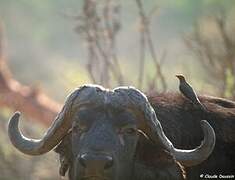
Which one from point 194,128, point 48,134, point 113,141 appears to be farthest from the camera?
point 194,128

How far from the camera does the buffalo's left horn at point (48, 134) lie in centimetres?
805

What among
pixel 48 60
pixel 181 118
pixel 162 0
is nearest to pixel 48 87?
pixel 48 60

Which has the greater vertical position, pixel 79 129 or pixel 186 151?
pixel 79 129

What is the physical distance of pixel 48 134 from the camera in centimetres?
822

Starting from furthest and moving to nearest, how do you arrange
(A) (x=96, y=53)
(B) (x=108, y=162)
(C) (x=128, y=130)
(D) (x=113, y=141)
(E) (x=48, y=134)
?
(A) (x=96, y=53), (E) (x=48, y=134), (C) (x=128, y=130), (D) (x=113, y=141), (B) (x=108, y=162)

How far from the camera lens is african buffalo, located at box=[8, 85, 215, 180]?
7.57m

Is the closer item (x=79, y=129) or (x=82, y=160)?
(x=82, y=160)

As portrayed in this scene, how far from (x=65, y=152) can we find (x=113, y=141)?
0.72 m

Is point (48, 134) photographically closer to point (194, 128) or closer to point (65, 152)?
point (65, 152)

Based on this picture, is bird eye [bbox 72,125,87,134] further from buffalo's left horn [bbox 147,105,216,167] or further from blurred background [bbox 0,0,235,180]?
blurred background [bbox 0,0,235,180]

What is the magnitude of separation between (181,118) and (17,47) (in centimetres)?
3339

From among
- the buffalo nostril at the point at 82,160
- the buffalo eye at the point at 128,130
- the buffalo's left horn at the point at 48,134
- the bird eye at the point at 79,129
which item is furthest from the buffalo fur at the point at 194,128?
the buffalo nostril at the point at 82,160

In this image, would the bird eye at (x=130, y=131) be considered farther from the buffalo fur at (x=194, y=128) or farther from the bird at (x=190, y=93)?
the bird at (x=190, y=93)

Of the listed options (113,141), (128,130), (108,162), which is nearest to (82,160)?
(108,162)
